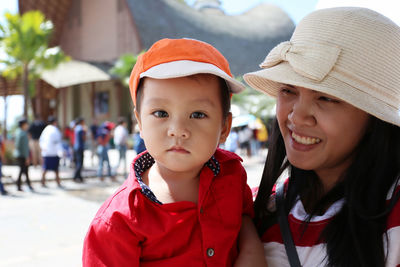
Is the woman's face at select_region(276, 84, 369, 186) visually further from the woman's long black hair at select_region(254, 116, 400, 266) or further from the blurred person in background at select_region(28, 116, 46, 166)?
the blurred person in background at select_region(28, 116, 46, 166)

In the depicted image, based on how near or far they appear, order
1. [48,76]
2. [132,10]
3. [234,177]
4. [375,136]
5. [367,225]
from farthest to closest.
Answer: [132,10] < [48,76] < [234,177] < [375,136] < [367,225]

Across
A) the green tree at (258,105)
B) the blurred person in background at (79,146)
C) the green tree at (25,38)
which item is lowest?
the green tree at (258,105)

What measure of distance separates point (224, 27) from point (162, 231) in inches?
1310

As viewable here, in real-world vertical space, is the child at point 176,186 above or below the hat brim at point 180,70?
below

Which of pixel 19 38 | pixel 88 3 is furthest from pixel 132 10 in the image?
pixel 19 38

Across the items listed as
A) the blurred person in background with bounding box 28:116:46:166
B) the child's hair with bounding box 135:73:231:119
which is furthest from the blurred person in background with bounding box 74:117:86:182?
the child's hair with bounding box 135:73:231:119

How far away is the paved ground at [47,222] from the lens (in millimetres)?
4531

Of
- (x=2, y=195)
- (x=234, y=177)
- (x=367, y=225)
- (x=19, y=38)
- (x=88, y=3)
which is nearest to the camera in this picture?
(x=367, y=225)

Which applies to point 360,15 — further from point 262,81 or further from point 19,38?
point 19,38

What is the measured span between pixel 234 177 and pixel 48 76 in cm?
2120

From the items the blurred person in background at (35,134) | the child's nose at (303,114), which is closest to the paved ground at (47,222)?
the child's nose at (303,114)

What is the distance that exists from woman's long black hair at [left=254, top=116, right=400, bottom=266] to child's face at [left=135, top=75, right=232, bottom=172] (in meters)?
0.46

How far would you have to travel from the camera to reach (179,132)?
1318 mm

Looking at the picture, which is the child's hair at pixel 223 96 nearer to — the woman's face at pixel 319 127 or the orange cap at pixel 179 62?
the orange cap at pixel 179 62
